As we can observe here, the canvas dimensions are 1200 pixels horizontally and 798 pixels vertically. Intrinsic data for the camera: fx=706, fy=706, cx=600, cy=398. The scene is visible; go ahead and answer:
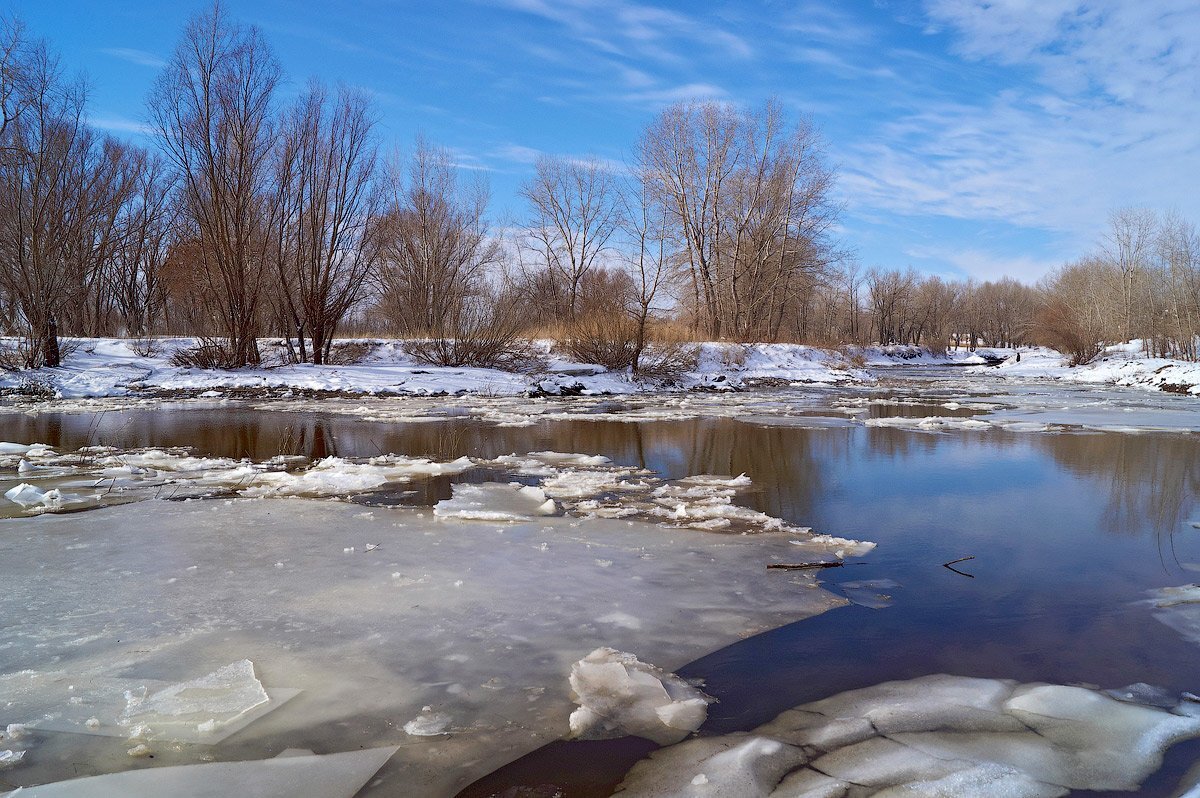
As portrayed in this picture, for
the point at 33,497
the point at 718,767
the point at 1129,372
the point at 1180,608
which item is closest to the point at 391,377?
the point at 33,497

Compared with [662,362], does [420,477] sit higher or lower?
lower

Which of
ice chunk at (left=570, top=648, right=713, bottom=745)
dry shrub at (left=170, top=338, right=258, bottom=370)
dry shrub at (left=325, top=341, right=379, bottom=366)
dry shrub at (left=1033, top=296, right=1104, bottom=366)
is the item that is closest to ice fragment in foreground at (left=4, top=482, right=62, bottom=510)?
ice chunk at (left=570, top=648, right=713, bottom=745)

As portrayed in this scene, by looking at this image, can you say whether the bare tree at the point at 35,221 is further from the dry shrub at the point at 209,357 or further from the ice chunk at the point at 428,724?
the ice chunk at the point at 428,724

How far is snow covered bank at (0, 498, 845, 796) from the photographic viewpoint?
2.39 metres

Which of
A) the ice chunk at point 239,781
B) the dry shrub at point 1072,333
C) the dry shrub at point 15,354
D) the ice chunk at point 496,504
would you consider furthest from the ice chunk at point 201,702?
the dry shrub at point 1072,333

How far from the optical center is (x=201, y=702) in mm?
2549

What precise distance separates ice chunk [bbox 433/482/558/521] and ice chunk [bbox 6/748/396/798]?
322 centimetres

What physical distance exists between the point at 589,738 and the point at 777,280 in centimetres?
3491

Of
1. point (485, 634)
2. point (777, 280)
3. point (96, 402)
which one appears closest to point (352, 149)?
point (96, 402)

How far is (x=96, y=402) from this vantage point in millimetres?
16266

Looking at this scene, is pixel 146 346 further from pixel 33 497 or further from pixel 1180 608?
pixel 1180 608

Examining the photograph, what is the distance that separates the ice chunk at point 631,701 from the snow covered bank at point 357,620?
58mm

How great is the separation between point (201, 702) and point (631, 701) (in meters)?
1.56

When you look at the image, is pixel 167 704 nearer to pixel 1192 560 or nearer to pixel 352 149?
pixel 1192 560
